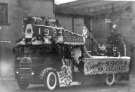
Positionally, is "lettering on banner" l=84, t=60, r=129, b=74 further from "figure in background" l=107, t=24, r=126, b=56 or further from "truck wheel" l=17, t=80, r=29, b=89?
"truck wheel" l=17, t=80, r=29, b=89

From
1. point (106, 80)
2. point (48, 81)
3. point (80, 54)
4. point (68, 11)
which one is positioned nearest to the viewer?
point (48, 81)

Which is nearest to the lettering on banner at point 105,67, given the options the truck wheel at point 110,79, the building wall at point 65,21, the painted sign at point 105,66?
the painted sign at point 105,66

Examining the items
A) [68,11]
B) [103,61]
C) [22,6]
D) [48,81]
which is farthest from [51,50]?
[68,11]

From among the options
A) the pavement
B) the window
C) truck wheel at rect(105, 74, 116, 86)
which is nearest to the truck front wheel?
the pavement

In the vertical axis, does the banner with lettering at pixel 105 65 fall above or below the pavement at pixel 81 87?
above

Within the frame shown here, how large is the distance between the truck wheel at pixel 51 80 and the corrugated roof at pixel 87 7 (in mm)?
5808

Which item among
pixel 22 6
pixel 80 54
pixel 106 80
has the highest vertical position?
pixel 22 6

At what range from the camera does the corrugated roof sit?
20.7 m

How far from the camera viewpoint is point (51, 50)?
15422 millimetres

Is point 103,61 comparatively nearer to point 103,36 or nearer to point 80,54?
point 80,54

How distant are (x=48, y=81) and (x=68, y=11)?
466 inches

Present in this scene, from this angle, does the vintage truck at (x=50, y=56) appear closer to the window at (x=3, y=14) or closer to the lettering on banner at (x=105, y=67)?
the lettering on banner at (x=105, y=67)

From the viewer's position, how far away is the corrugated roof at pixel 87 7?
20.7m

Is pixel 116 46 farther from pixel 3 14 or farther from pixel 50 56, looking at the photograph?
pixel 3 14
